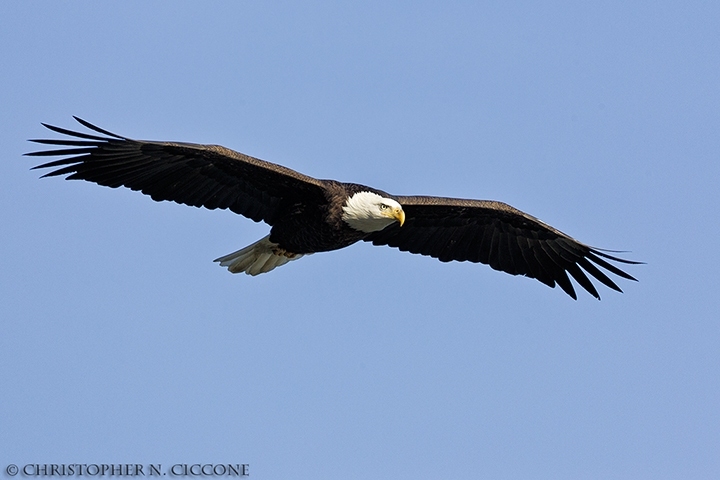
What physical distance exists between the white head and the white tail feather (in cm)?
123

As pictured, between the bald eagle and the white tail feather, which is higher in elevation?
the bald eagle

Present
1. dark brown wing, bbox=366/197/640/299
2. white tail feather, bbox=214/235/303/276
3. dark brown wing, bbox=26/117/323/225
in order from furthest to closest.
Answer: dark brown wing, bbox=366/197/640/299 → white tail feather, bbox=214/235/303/276 → dark brown wing, bbox=26/117/323/225

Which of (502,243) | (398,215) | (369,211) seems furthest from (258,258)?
(502,243)

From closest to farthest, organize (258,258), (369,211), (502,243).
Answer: (369,211)
(258,258)
(502,243)

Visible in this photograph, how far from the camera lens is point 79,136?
9.00 meters

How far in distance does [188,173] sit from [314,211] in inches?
51.0

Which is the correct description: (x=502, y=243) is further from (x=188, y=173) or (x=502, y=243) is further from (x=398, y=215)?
(x=188, y=173)

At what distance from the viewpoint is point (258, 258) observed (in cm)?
1080

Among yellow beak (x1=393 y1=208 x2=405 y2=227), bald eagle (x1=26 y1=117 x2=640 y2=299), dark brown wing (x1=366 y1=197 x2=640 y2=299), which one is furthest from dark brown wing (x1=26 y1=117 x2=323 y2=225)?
dark brown wing (x1=366 y1=197 x2=640 y2=299)

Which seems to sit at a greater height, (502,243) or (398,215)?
(502,243)

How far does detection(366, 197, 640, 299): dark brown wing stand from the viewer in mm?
10939

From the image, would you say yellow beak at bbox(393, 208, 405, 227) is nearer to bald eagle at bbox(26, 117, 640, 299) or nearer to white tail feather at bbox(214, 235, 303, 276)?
bald eagle at bbox(26, 117, 640, 299)

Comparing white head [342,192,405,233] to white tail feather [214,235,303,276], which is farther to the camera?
white tail feather [214,235,303,276]

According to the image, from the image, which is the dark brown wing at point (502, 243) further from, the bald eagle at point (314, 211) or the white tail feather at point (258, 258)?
the white tail feather at point (258, 258)
